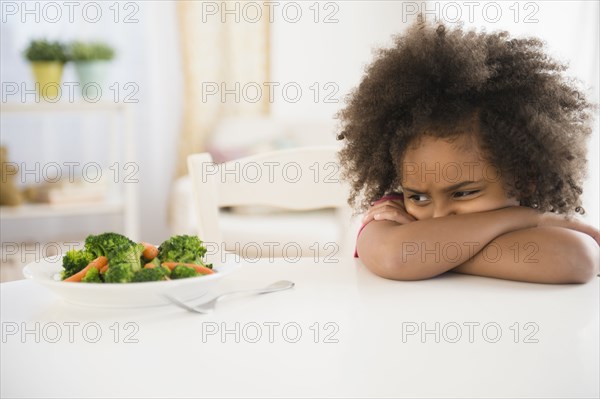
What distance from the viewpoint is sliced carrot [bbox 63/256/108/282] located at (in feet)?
2.50

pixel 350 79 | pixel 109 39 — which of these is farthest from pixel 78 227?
pixel 350 79

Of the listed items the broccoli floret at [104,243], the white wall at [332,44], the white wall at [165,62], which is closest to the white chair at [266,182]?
the broccoli floret at [104,243]

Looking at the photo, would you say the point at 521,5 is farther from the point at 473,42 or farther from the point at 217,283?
the point at 217,283

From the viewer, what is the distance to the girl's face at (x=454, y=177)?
1.00 m

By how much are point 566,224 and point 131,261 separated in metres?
0.57

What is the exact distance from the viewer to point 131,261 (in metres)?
0.77

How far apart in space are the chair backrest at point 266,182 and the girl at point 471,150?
31cm

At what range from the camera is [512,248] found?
905 mm

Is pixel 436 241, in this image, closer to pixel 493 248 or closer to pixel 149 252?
pixel 493 248

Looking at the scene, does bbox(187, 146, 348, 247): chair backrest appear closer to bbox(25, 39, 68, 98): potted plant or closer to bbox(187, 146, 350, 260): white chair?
bbox(187, 146, 350, 260): white chair


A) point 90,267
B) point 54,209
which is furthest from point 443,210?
point 54,209

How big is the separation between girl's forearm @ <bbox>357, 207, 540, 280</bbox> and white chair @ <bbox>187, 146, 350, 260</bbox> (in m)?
0.42

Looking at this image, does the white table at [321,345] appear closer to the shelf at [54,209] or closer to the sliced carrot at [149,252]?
the sliced carrot at [149,252]

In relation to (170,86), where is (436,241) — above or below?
below
